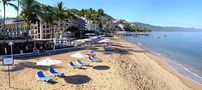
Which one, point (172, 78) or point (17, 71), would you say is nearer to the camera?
point (17, 71)

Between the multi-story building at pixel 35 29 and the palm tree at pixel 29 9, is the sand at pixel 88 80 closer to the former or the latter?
the palm tree at pixel 29 9

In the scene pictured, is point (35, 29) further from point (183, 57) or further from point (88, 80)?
point (88, 80)

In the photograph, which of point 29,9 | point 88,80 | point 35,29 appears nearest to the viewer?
point 88,80

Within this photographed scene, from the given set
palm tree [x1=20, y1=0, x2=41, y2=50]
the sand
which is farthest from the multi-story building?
the sand

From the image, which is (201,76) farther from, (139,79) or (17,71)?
Result: (17,71)

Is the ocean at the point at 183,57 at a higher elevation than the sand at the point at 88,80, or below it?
below

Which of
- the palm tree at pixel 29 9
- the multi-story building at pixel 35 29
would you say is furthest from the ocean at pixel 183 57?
the multi-story building at pixel 35 29

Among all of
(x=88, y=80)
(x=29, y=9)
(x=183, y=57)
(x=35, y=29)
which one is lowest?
(x=183, y=57)

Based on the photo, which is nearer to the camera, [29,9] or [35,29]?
[29,9]

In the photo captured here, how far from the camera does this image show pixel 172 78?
1209 inches

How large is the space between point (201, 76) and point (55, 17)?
125ft

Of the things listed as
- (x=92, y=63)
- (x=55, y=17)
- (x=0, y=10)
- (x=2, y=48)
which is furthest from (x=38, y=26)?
(x=92, y=63)

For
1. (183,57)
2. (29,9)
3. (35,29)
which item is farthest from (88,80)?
(35,29)

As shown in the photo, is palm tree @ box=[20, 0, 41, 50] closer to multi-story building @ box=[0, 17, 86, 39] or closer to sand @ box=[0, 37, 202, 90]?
multi-story building @ box=[0, 17, 86, 39]
